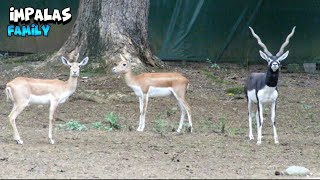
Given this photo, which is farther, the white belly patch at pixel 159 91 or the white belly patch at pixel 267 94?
the white belly patch at pixel 159 91

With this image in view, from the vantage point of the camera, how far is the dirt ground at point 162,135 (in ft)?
28.2

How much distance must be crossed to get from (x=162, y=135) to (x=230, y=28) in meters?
7.98

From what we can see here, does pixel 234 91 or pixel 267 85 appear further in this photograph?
pixel 234 91

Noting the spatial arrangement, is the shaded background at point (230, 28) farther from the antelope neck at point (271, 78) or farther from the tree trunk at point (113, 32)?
the antelope neck at point (271, 78)

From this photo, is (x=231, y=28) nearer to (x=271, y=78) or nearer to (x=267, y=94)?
(x=267, y=94)

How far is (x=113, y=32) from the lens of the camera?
14859mm

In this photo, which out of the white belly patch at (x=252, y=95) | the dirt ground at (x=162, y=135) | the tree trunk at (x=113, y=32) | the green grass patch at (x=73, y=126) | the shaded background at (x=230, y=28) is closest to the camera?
the dirt ground at (x=162, y=135)

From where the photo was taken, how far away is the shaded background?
A: 18266 millimetres

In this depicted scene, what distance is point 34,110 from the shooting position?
1299cm

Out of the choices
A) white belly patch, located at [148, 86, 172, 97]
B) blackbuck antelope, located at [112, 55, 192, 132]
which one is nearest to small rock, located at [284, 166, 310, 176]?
blackbuck antelope, located at [112, 55, 192, 132]

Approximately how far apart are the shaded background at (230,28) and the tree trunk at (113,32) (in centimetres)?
316

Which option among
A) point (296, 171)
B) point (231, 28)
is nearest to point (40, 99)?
point (296, 171)

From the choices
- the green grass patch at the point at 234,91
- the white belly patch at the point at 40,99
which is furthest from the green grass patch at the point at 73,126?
the green grass patch at the point at 234,91

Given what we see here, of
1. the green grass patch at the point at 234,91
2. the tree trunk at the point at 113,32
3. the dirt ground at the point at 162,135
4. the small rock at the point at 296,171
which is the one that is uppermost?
the tree trunk at the point at 113,32
